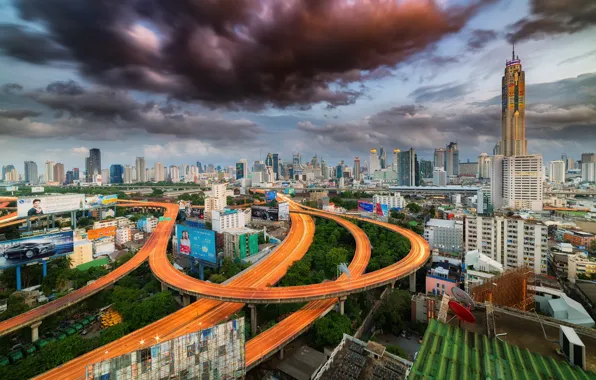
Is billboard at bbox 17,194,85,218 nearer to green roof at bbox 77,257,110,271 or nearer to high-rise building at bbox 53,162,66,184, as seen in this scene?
green roof at bbox 77,257,110,271

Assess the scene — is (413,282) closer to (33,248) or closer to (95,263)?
(95,263)

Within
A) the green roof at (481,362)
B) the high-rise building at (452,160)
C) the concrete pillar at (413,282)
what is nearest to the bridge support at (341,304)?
the concrete pillar at (413,282)

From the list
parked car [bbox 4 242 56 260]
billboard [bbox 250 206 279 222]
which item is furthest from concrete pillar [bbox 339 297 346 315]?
billboard [bbox 250 206 279 222]

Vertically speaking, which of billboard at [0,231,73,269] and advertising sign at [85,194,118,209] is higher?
advertising sign at [85,194,118,209]

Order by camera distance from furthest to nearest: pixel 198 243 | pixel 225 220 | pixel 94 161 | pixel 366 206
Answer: pixel 94 161 < pixel 366 206 < pixel 225 220 < pixel 198 243

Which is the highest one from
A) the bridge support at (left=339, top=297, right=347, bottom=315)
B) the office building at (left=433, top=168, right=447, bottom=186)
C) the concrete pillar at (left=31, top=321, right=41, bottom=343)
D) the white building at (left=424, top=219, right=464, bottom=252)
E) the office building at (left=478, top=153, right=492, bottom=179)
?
the office building at (left=478, top=153, right=492, bottom=179)

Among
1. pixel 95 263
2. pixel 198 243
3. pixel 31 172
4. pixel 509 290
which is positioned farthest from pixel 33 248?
pixel 31 172
